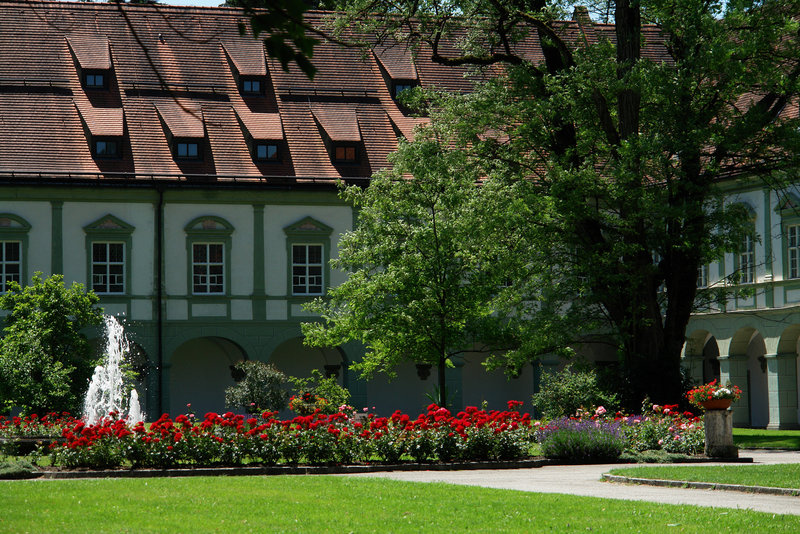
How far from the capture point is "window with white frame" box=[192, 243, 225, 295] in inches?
1414

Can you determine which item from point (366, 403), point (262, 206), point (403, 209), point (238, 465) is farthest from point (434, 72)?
point (238, 465)

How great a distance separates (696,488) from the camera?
14320 millimetres

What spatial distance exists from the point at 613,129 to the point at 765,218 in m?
12.0

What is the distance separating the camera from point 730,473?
15.9m

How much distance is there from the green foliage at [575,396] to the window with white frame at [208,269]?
12446 mm

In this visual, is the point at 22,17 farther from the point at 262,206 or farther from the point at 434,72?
the point at 434,72

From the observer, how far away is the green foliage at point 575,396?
82.0 feet

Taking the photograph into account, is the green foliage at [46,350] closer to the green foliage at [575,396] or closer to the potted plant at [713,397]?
the green foliage at [575,396]

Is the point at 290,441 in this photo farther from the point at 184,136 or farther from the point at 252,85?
the point at 252,85

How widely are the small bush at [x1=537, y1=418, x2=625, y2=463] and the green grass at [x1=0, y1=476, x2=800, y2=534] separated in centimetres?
533

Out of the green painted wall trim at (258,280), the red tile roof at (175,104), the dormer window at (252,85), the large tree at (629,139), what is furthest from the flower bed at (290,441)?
the dormer window at (252,85)

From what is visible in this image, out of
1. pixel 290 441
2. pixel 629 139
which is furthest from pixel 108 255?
pixel 290 441

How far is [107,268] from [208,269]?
2940 millimetres

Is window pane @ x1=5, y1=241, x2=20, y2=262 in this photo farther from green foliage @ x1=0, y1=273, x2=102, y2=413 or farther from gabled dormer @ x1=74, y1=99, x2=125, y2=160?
green foliage @ x1=0, y1=273, x2=102, y2=413
